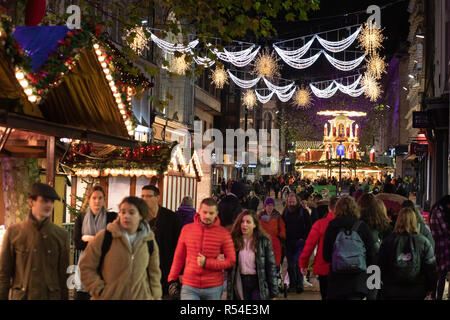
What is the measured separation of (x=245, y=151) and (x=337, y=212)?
7338 centimetres

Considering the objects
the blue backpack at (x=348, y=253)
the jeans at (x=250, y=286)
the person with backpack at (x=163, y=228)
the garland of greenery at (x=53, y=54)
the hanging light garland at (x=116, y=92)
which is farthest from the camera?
the hanging light garland at (x=116, y=92)

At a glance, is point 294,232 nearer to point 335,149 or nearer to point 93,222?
point 93,222

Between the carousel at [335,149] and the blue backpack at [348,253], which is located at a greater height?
the carousel at [335,149]

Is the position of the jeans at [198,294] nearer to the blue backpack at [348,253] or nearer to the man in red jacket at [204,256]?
the man in red jacket at [204,256]

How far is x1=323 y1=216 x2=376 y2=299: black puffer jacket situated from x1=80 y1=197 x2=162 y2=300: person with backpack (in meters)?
2.74

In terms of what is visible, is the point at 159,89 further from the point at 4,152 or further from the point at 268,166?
the point at 268,166

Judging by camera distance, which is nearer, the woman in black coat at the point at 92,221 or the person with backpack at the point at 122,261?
the person with backpack at the point at 122,261

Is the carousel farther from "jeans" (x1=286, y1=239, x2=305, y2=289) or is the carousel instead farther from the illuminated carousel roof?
"jeans" (x1=286, y1=239, x2=305, y2=289)

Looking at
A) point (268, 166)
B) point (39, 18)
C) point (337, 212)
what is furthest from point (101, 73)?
point (268, 166)

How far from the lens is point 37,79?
1009cm

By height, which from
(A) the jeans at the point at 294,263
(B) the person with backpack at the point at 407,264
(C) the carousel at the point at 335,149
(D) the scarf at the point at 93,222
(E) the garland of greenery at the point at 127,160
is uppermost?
(C) the carousel at the point at 335,149

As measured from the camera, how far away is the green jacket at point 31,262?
6328 millimetres

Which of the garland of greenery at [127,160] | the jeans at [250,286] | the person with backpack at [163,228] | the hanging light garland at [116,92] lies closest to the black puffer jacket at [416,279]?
the jeans at [250,286]

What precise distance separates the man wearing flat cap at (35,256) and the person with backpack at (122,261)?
47 cm
